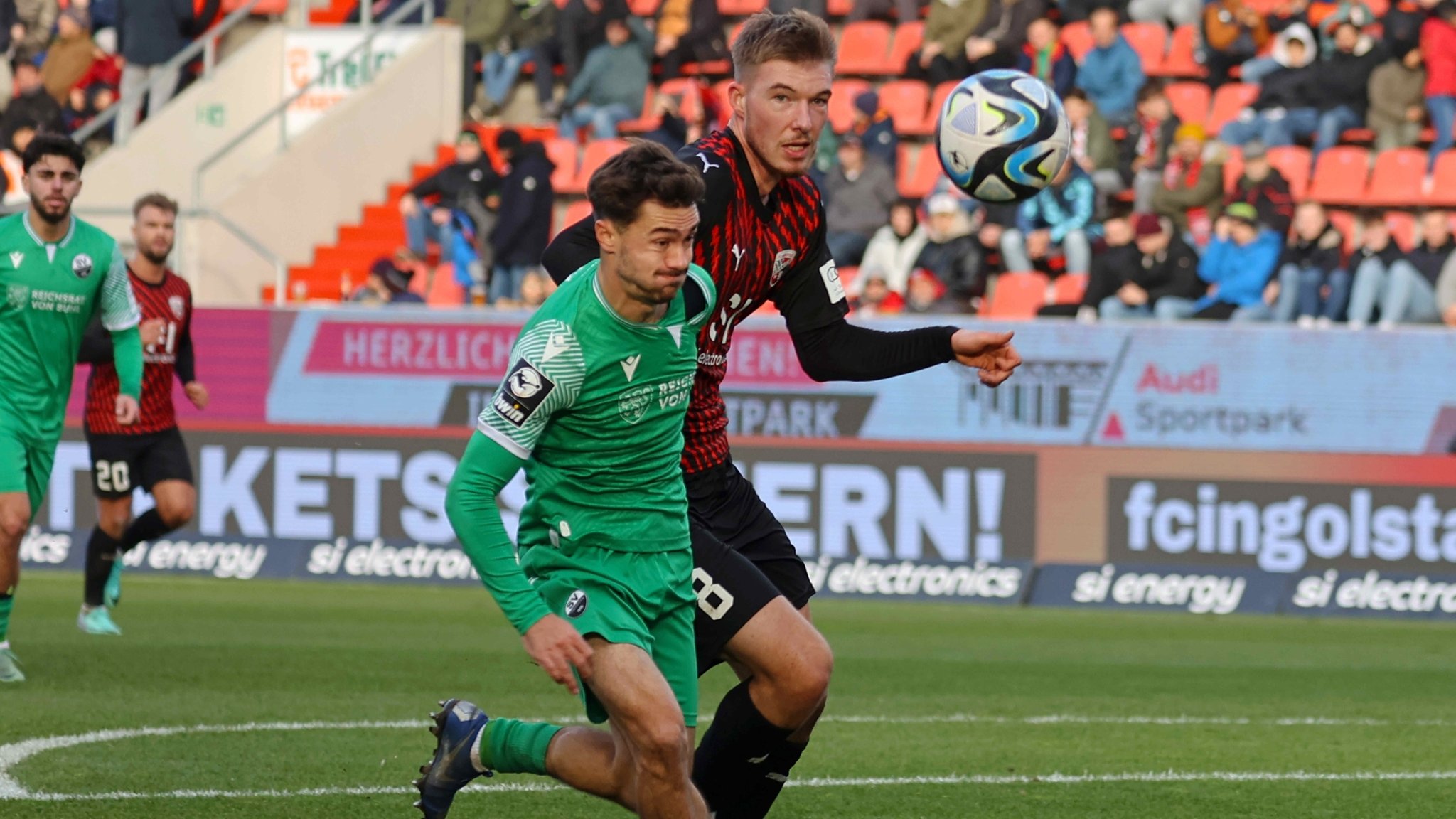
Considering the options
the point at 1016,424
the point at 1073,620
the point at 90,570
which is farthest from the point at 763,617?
the point at 1016,424

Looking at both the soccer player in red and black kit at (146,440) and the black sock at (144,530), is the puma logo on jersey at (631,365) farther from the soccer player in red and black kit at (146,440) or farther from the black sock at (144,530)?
the black sock at (144,530)

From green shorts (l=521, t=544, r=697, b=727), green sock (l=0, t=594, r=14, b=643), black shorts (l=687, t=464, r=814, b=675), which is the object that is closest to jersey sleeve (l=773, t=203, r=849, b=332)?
black shorts (l=687, t=464, r=814, b=675)

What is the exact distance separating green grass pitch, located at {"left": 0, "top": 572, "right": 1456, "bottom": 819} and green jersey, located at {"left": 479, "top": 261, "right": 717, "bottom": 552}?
167cm

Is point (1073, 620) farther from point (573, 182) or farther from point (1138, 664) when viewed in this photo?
point (573, 182)

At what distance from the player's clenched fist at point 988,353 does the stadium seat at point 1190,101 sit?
14174 millimetres

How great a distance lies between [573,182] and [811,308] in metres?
14.5

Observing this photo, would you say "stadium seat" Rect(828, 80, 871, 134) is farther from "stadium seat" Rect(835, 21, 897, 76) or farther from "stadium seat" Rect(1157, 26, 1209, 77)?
"stadium seat" Rect(1157, 26, 1209, 77)

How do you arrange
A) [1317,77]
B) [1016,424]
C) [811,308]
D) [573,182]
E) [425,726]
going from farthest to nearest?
[573,182] < [1317,77] < [1016,424] < [425,726] < [811,308]

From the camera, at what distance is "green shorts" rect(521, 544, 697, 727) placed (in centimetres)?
494

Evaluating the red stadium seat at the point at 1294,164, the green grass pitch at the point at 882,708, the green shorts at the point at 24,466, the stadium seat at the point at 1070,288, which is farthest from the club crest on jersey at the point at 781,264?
the red stadium seat at the point at 1294,164

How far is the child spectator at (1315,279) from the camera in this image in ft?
53.4

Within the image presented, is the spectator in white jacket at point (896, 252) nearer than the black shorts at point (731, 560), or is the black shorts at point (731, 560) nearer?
the black shorts at point (731, 560)

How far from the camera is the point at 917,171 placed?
1969 cm

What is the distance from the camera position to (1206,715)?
907 cm
